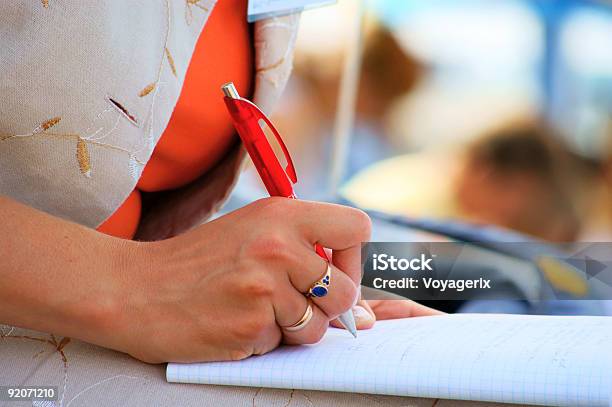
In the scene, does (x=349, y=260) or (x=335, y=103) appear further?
(x=335, y=103)

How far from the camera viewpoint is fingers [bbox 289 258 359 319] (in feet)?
0.97

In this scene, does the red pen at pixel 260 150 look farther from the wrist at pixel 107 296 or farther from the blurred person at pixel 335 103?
the blurred person at pixel 335 103

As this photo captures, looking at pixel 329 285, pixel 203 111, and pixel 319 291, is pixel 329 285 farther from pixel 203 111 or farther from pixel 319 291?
pixel 203 111

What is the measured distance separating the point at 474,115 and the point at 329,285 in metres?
0.91

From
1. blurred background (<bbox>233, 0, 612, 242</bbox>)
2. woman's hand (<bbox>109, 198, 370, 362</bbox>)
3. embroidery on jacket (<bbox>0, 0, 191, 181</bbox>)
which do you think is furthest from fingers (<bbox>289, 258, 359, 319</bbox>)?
blurred background (<bbox>233, 0, 612, 242</bbox>)

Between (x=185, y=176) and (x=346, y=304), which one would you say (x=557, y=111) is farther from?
(x=346, y=304)

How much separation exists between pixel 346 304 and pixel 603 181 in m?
0.95

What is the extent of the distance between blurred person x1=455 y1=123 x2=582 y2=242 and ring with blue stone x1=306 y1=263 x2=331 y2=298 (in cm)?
83

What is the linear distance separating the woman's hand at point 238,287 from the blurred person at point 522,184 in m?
0.84

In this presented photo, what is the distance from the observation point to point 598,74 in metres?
1.12

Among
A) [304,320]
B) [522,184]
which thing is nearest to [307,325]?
[304,320]

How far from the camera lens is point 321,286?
300 millimetres

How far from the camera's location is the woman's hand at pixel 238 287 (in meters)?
0.29

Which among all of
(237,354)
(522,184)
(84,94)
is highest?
(84,94)
